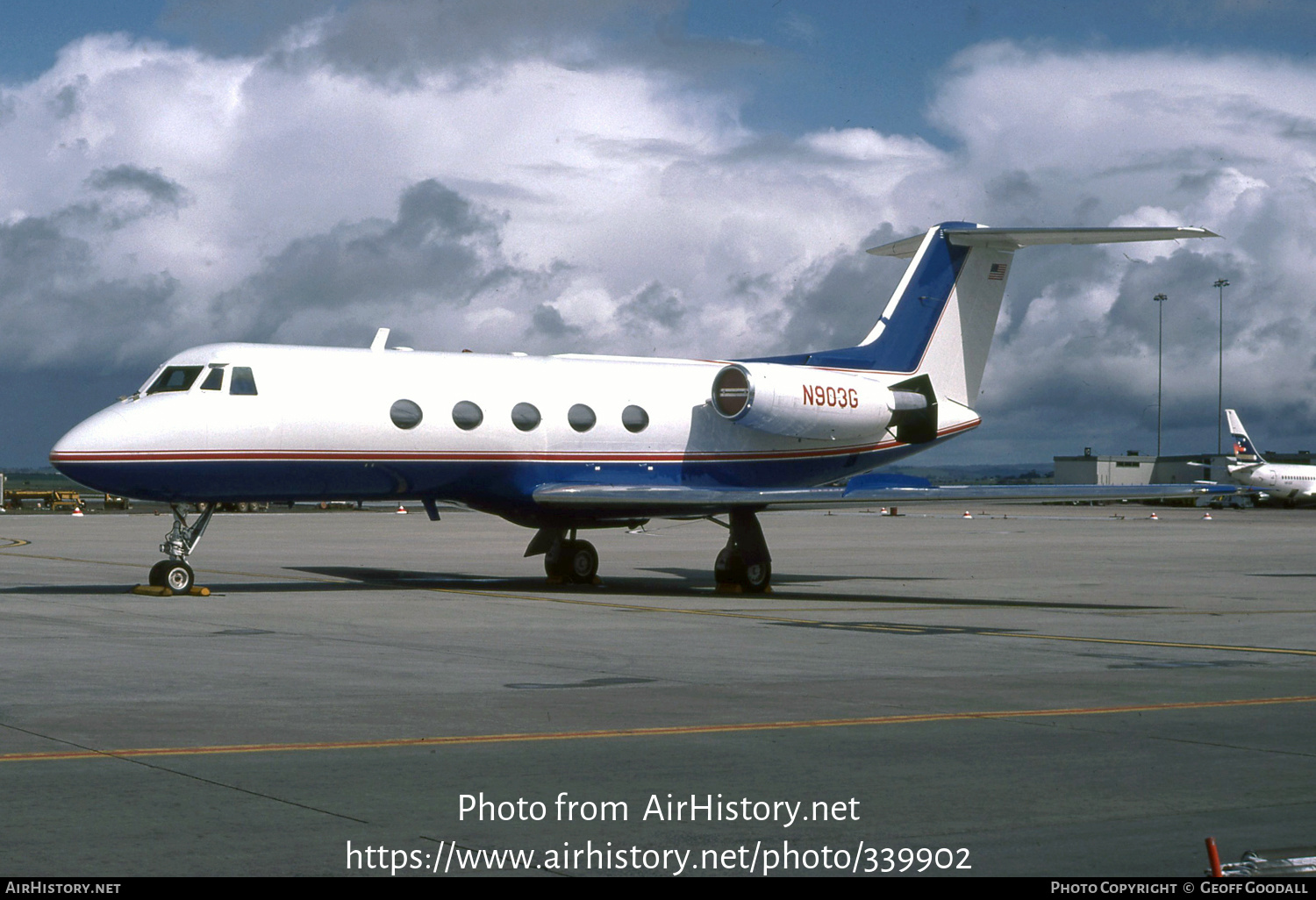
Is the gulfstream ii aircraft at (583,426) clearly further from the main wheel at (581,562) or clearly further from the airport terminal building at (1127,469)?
the airport terminal building at (1127,469)

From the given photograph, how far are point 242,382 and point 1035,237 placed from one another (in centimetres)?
1441

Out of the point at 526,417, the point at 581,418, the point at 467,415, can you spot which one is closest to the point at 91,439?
the point at 467,415

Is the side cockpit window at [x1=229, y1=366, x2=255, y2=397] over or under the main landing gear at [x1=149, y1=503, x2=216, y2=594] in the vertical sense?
over

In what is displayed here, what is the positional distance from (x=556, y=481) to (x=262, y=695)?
521 inches

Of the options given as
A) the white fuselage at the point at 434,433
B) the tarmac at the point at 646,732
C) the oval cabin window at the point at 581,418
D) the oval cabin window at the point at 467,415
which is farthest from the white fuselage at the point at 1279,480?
the oval cabin window at the point at 467,415

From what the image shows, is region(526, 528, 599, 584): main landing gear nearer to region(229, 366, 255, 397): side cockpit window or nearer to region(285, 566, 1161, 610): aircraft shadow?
region(285, 566, 1161, 610): aircraft shadow

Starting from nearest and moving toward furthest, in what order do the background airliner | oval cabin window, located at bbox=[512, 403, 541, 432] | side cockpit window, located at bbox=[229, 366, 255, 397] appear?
side cockpit window, located at bbox=[229, 366, 255, 397] < oval cabin window, located at bbox=[512, 403, 541, 432] < the background airliner

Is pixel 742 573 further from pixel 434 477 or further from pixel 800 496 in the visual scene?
pixel 434 477

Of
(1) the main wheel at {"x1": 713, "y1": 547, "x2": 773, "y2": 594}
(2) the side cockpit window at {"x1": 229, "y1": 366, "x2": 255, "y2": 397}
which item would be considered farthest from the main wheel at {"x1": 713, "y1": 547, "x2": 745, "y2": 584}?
(2) the side cockpit window at {"x1": 229, "y1": 366, "x2": 255, "y2": 397}

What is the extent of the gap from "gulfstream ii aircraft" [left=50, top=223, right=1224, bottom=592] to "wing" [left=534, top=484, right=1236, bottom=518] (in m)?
0.04

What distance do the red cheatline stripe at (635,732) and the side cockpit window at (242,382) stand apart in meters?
13.3

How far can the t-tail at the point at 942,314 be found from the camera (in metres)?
28.2

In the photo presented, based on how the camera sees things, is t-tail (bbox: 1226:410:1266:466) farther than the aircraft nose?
Yes

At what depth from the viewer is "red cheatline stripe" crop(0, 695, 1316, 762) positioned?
895 cm
